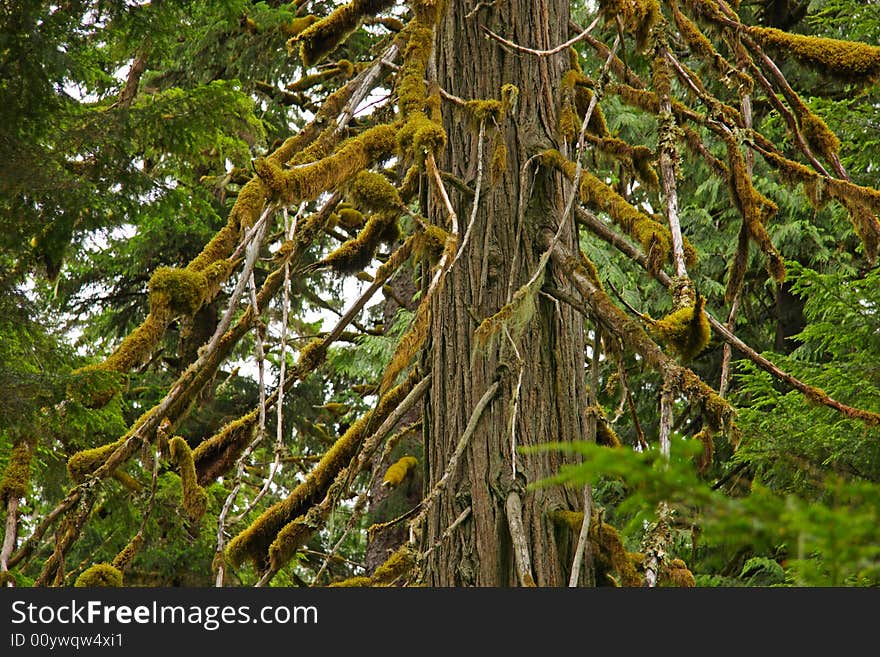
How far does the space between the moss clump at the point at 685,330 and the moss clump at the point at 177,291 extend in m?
1.40

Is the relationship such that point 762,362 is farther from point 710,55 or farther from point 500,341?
point 710,55

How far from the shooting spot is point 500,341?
348 cm

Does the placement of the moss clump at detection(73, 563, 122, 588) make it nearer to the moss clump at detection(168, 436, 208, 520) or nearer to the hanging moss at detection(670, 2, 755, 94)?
the moss clump at detection(168, 436, 208, 520)

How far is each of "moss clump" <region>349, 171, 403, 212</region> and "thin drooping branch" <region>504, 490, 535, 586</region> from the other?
3.44ft

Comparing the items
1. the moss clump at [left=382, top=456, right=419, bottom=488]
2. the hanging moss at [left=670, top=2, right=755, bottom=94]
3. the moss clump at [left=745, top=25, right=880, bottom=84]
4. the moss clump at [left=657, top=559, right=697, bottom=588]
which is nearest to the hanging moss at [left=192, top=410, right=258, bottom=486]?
the moss clump at [left=657, top=559, right=697, bottom=588]

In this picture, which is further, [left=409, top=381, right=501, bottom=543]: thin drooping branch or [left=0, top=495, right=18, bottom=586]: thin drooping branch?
[left=0, top=495, right=18, bottom=586]: thin drooping branch

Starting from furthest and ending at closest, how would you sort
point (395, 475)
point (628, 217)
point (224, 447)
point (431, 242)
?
1. point (395, 475)
2. point (224, 447)
3. point (628, 217)
4. point (431, 242)

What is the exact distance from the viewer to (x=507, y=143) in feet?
12.3

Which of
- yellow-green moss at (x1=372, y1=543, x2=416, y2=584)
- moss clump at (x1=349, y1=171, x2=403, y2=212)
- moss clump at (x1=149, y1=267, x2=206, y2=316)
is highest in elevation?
moss clump at (x1=349, y1=171, x2=403, y2=212)

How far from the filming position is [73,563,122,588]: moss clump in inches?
137

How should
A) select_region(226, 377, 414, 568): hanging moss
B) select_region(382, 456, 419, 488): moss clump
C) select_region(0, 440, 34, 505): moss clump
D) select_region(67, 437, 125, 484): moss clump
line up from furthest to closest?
1. select_region(382, 456, 419, 488): moss clump
2. select_region(0, 440, 34, 505): moss clump
3. select_region(226, 377, 414, 568): hanging moss
4. select_region(67, 437, 125, 484): moss clump

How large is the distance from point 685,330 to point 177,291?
156 centimetres

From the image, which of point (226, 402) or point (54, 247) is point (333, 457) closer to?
point (54, 247)

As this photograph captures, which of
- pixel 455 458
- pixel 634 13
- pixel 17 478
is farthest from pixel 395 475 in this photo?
pixel 634 13
